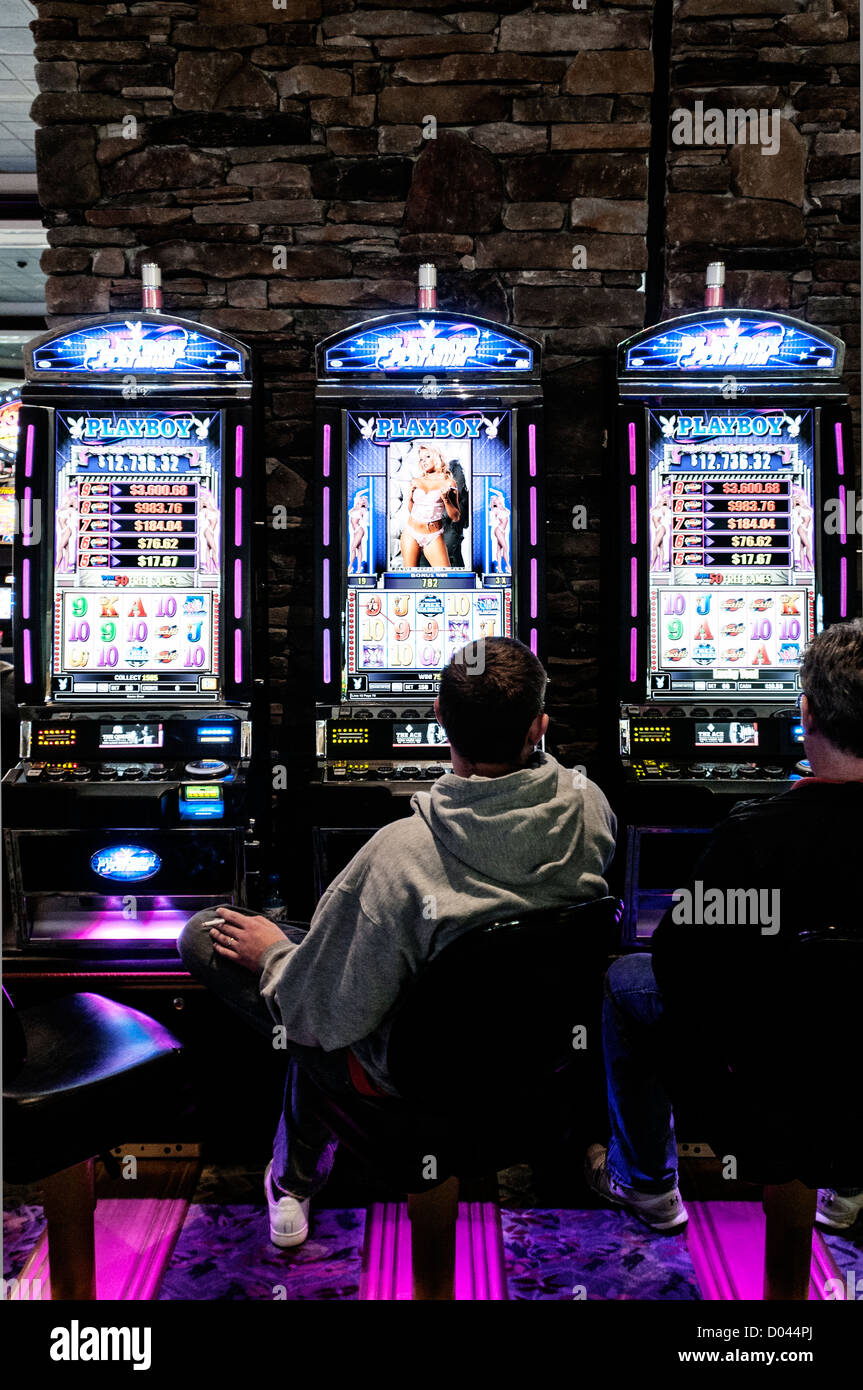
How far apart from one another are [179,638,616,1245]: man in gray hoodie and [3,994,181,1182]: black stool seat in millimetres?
334

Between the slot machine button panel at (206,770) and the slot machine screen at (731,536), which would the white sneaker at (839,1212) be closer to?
the slot machine screen at (731,536)

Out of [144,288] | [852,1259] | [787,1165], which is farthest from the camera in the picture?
[144,288]

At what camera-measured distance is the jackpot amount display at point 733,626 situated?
141 inches

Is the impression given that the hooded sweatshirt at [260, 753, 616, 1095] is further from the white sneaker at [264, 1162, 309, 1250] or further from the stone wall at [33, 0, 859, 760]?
the stone wall at [33, 0, 859, 760]

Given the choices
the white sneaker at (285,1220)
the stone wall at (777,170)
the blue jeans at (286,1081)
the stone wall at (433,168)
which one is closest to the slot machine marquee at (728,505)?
the stone wall at (433,168)

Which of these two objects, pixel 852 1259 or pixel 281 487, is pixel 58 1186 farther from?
pixel 281 487

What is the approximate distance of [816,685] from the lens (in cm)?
220

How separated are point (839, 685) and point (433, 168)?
323cm

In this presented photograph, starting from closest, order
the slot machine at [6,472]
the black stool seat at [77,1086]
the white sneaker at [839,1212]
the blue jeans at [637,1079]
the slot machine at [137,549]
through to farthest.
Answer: the black stool seat at [77,1086] < the blue jeans at [637,1079] < the white sneaker at [839,1212] < the slot machine at [137,549] < the slot machine at [6,472]

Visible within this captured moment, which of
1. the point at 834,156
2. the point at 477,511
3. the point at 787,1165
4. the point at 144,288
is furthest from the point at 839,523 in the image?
the point at 144,288

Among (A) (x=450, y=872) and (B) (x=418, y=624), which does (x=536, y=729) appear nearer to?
(A) (x=450, y=872)

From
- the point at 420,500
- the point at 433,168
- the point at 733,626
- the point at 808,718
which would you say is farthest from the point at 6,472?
the point at 808,718

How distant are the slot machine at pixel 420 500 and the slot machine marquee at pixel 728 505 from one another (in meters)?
0.38

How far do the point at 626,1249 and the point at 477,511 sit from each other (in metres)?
2.38
